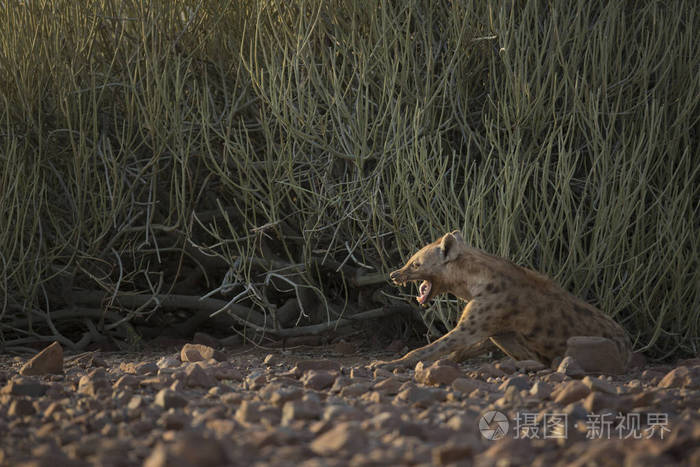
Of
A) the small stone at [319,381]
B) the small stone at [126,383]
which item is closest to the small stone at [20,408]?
the small stone at [126,383]

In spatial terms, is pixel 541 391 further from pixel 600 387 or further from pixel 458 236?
pixel 458 236

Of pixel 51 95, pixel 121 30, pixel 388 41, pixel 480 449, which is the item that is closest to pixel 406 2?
pixel 388 41

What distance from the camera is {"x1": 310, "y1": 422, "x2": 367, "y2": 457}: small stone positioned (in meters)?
2.69

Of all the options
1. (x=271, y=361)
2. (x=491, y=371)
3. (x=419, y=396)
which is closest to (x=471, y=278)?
(x=491, y=371)

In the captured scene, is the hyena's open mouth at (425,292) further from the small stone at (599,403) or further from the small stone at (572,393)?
the small stone at (599,403)

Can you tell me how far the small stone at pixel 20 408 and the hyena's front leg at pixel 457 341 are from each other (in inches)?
87.1

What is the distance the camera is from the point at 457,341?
5250 mm

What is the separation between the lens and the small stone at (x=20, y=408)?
3.58m

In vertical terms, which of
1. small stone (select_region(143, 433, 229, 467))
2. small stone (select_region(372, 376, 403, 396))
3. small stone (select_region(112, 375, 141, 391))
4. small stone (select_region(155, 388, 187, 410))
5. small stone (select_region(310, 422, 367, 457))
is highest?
small stone (select_region(143, 433, 229, 467))

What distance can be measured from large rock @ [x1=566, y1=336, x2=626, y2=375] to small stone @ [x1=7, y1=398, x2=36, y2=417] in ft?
9.96

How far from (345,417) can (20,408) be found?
142 centimetres

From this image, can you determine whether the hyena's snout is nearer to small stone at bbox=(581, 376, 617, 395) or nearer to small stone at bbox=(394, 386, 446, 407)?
small stone at bbox=(394, 386, 446, 407)

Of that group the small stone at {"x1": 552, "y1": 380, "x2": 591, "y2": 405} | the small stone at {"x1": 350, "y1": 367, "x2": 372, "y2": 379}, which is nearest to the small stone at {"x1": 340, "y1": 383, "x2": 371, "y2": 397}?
the small stone at {"x1": 350, "y1": 367, "x2": 372, "y2": 379}

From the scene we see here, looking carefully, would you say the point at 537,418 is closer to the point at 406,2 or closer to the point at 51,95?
the point at 406,2
